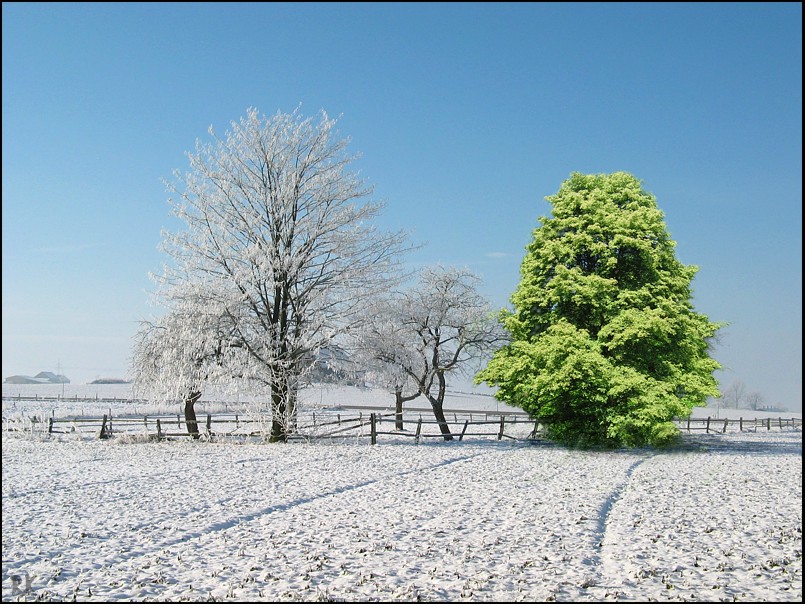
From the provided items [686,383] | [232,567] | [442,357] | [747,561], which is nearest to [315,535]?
[232,567]

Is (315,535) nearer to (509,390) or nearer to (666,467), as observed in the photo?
(666,467)

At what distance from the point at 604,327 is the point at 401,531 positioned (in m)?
14.7

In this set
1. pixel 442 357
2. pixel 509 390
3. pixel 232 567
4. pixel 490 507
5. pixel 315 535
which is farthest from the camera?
pixel 442 357

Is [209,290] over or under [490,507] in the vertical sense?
over

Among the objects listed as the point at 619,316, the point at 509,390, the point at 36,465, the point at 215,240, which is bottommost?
the point at 36,465

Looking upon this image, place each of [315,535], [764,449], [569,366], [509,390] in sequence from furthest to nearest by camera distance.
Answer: [764,449] < [509,390] < [569,366] < [315,535]

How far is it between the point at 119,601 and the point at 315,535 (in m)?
3.67

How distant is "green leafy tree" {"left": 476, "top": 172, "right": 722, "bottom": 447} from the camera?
22.8m

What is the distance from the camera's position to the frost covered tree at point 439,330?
30938 millimetres

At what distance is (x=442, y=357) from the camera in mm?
32406

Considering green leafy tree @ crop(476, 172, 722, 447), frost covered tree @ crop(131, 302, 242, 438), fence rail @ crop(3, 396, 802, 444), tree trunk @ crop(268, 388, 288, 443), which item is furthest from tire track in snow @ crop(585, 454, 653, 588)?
frost covered tree @ crop(131, 302, 242, 438)

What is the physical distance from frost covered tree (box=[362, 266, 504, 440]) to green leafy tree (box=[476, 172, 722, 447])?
16.9ft

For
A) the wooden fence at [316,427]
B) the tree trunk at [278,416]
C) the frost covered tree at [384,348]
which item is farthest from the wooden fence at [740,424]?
the tree trunk at [278,416]

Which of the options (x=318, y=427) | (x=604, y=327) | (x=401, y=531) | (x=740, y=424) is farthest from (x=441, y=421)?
(x=740, y=424)
